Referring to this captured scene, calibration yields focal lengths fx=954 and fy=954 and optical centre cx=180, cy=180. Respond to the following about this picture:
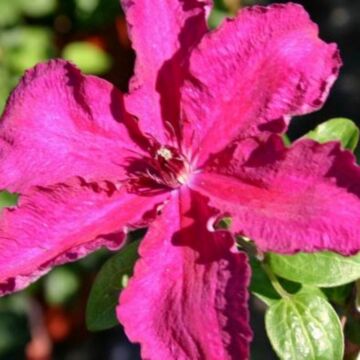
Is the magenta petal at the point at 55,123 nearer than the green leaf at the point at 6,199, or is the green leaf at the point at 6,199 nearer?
the magenta petal at the point at 55,123

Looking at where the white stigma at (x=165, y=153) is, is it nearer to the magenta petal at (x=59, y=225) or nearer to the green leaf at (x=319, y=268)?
the magenta petal at (x=59, y=225)

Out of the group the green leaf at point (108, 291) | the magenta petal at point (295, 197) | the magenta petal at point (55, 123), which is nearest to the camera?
the magenta petal at point (295, 197)

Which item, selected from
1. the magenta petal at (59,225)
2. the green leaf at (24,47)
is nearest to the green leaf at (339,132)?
the magenta petal at (59,225)

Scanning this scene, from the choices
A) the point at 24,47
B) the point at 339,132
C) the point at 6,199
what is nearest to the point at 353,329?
the point at 339,132

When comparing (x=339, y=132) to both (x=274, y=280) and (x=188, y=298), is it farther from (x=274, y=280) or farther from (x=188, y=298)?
(x=188, y=298)

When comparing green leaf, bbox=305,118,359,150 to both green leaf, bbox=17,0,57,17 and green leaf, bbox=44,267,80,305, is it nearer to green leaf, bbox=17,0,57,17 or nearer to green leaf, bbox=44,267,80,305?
green leaf, bbox=17,0,57,17

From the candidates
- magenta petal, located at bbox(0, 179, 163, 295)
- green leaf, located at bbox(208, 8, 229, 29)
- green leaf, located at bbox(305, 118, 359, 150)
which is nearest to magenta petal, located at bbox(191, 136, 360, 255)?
magenta petal, located at bbox(0, 179, 163, 295)

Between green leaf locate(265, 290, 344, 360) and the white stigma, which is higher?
the white stigma

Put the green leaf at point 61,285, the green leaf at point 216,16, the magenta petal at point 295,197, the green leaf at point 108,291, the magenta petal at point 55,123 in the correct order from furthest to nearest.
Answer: the green leaf at point 61,285 → the green leaf at point 216,16 → the green leaf at point 108,291 → the magenta petal at point 55,123 → the magenta petal at point 295,197
